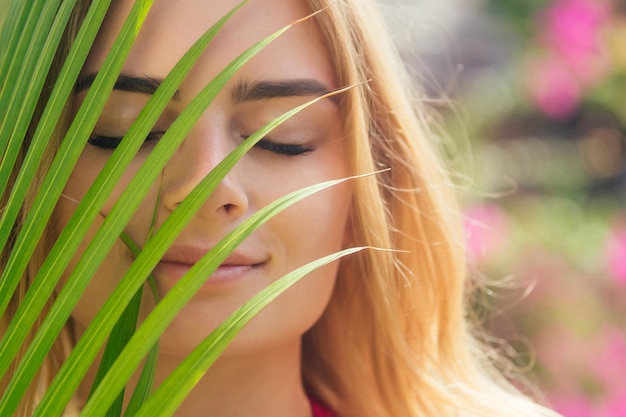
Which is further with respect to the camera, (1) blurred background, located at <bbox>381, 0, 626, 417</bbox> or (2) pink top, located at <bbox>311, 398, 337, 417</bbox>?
(1) blurred background, located at <bbox>381, 0, 626, 417</bbox>

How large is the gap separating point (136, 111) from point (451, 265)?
75 centimetres

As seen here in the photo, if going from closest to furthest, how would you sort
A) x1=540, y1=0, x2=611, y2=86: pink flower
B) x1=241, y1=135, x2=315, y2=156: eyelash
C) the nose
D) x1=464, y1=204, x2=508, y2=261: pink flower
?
the nose < x1=241, y1=135, x2=315, y2=156: eyelash < x1=464, y1=204, x2=508, y2=261: pink flower < x1=540, y1=0, x2=611, y2=86: pink flower

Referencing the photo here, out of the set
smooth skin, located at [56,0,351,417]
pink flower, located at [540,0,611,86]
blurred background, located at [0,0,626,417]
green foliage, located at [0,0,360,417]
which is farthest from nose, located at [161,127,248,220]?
pink flower, located at [540,0,611,86]

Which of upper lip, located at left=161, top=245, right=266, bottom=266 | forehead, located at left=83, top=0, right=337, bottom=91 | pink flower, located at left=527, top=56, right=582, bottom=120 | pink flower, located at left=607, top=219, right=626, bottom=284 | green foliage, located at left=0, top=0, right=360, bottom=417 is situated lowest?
green foliage, located at left=0, top=0, right=360, bottom=417

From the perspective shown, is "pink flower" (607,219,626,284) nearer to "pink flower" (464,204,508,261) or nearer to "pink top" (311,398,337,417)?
"pink flower" (464,204,508,261)

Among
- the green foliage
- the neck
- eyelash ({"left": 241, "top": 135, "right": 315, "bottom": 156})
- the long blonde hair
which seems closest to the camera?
the green foliage

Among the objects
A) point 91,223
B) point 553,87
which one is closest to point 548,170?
point 553,87

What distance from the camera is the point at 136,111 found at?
51.6 inches

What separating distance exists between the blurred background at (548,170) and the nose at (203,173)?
1.76 meters

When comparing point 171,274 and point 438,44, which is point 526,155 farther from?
point 171,274

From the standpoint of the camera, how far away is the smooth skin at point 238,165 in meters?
1.30

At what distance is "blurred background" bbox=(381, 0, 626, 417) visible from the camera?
10.2 ft

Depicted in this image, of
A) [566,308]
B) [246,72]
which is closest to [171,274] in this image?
[246,72]

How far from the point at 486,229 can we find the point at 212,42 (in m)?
2.07
